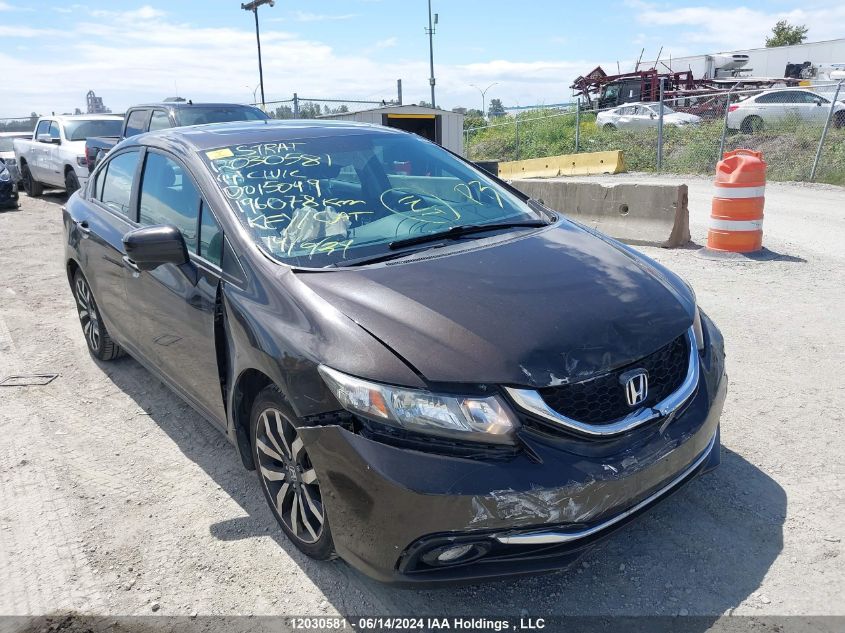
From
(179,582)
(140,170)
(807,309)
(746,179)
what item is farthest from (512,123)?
(179,582)

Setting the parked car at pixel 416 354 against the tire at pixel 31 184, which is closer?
the parked car at pixel 416 354

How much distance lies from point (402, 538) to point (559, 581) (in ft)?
2.60

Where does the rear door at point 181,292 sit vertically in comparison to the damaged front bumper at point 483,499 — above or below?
above

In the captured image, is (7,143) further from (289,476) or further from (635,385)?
(635,385)

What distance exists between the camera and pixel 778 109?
1881cm

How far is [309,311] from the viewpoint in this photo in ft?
8.34

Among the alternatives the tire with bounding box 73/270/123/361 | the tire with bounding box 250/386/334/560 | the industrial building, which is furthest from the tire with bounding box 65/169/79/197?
the industrial building

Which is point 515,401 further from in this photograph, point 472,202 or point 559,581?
point 472,202

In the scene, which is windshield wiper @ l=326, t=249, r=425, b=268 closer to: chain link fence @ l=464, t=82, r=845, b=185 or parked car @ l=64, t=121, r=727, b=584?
parked car @ l=64, t=121, r=727, b=584

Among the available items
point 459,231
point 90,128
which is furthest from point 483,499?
point 90,128

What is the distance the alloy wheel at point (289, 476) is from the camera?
2.60 meters

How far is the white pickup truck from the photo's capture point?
13.0 m

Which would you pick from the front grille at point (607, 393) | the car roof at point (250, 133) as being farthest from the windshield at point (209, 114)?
the front grille at point (607, 393)

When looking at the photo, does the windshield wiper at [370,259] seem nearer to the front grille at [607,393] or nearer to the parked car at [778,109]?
the front grille at [607,393]
